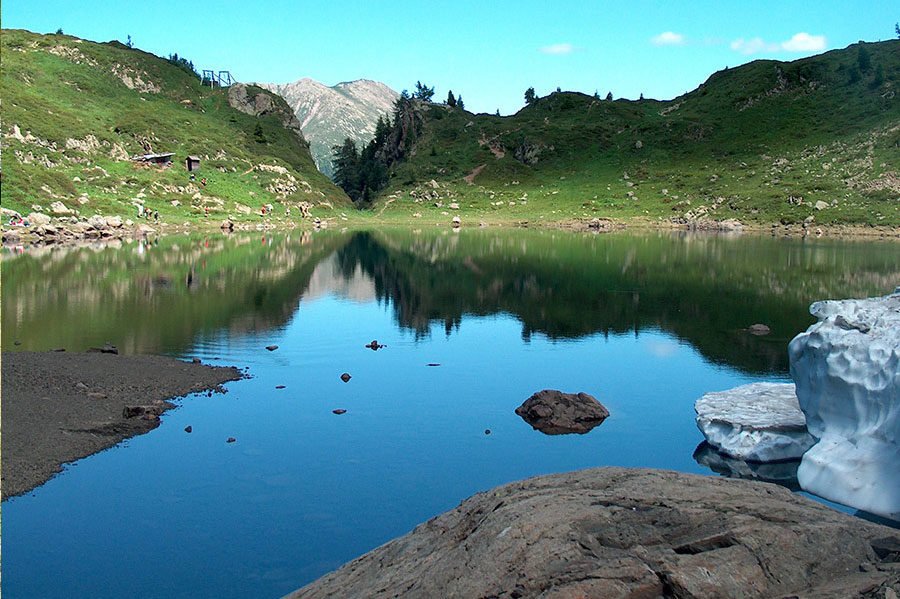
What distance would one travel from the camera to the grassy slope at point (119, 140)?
113 meters

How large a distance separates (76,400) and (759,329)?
117 feet

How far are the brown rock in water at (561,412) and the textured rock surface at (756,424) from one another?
12.2 ft

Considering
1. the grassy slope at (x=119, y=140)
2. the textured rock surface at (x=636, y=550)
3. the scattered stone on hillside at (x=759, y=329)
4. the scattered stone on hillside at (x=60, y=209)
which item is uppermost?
the grassy slope at (x=119, y=140)

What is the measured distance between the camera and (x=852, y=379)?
20.3 meters

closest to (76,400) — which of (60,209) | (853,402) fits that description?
(853,402)

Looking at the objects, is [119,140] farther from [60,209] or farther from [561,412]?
[561,412]

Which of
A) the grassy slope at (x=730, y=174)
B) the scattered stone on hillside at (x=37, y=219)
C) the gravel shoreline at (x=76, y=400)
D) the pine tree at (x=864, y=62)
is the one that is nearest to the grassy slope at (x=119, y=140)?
the scattered stone on hillside at (x=37, y=219)

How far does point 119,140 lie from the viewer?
139 metres

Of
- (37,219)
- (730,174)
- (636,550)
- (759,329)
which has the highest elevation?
(730,174)

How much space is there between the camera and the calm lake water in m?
18.3

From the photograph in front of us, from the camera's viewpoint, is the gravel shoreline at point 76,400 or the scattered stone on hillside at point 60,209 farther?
the scattered stone on hillside at point 60,209

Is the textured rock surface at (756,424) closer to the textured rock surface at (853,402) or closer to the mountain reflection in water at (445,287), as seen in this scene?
the textured rock surface at (853,402)

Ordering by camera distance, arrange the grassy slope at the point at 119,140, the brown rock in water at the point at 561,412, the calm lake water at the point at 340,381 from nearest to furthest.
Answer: the calm lake water at the point at 340,381
the brown rock in water at the point at 561,412
the grassy slope at the point at 119,140

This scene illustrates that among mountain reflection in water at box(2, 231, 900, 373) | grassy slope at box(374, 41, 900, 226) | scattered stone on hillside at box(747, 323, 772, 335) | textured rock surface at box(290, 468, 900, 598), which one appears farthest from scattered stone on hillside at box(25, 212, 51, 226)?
textured rock surface at box(290, 468, 900, 598)
